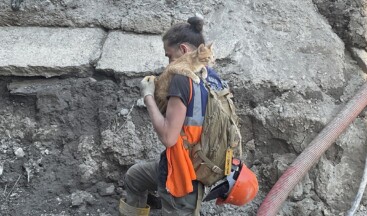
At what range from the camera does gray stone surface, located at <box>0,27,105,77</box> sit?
3967 mm

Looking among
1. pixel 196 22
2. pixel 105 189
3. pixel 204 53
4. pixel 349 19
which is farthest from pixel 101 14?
pixel 349 19

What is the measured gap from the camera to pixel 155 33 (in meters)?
4.40

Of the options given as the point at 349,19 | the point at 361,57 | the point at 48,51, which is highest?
the point at 349,19

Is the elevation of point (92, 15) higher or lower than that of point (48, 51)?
higher

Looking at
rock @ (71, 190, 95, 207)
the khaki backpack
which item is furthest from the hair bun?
rock @ (71, 190, 95, 207)

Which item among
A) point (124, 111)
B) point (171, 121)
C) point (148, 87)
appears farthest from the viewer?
point (124, 111)

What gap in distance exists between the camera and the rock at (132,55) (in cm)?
399

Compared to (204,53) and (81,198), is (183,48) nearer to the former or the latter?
(204,53)

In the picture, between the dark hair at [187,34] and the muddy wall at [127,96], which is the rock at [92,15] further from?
the dark hair at [187,34]

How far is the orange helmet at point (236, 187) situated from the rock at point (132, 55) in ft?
4.94

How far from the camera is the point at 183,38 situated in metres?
2.67

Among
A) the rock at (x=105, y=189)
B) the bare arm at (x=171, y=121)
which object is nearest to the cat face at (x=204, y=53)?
the bare arm at (x=171, y=121)

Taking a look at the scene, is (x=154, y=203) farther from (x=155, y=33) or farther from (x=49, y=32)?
(x=49, y=32)

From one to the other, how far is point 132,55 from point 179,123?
180 centimetres
